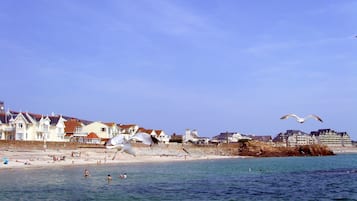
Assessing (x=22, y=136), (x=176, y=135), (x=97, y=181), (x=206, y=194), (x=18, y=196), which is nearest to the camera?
(x=18, y=196)

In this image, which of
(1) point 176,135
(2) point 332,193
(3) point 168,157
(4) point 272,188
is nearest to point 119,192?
(4) point 272,188

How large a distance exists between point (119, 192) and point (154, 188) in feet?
10.4

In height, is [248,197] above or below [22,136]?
below

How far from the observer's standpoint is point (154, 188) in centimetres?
3266

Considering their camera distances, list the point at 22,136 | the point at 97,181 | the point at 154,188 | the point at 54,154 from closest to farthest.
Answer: the point at 154,188 → the point at 97,181 → the point at 54,154 → the point at 22,136

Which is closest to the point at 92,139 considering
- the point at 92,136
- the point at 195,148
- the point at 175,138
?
the point at 92,136

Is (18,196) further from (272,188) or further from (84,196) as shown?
(272,188)

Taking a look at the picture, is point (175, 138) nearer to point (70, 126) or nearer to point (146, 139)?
point (70, 126)

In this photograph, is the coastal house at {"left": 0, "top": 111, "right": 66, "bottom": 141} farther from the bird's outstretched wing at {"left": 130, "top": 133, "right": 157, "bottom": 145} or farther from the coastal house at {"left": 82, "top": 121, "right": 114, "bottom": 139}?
the bird's outstretched wing at {"left": 130, "top": 133, "right": 157, "bottom": 145}

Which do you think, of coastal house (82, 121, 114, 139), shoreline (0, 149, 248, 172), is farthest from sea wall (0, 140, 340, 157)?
coastal house (82, 121, 114, 139)

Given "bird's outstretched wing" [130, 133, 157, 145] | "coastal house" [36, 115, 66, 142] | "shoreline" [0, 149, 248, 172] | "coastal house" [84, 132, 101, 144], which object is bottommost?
"shoreline" [0, 149, 248, 172]

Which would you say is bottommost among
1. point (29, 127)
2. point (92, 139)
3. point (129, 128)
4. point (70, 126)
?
point (92, 139)

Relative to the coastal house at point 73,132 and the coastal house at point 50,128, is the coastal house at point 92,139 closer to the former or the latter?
the coastal house at point 73,132

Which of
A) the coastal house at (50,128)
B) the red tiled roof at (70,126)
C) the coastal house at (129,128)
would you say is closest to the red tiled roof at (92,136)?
the red tiled roof at (70,126)
